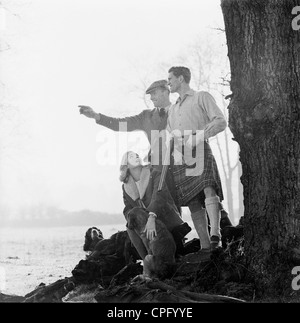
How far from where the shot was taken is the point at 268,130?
6.79 m

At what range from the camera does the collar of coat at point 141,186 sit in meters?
7.57

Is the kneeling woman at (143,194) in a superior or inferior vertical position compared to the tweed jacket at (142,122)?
inferior

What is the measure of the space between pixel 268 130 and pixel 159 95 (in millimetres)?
1454

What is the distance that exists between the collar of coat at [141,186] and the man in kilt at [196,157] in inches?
11.7

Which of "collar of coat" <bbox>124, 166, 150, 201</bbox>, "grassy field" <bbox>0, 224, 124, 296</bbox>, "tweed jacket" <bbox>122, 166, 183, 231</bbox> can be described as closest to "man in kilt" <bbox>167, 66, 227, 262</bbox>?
"tweed jacket" <bbox>122, 166, 183, 231</bbox>

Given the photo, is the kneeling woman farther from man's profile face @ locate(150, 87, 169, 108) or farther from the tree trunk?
the tree trunk

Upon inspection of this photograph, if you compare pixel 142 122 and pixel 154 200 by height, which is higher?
pixel 142 122

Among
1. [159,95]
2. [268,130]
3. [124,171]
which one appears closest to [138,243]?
[124,171]

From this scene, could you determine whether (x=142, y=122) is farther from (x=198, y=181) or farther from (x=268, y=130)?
(x=268, y=130)

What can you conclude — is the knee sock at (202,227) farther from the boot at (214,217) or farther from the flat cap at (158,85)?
the flat cap at (158,85)

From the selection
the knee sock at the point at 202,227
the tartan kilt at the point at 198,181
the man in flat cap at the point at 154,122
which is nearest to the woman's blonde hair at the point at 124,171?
the man in flat cap at the point at 154,122

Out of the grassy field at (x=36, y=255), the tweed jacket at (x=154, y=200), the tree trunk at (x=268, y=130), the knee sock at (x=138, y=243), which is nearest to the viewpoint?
the tree trunk at (x=268, y=130)
